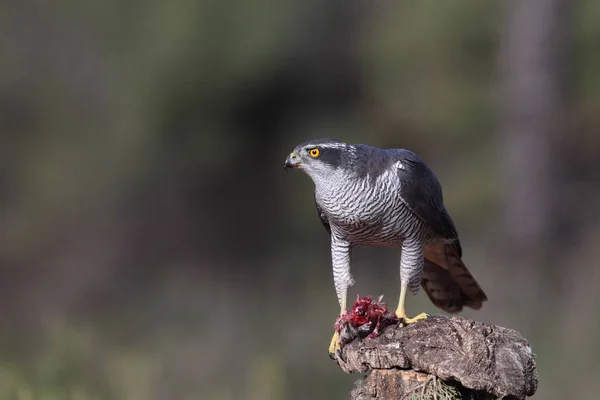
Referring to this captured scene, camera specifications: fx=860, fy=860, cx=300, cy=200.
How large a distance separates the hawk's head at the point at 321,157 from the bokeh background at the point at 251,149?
5.54 m

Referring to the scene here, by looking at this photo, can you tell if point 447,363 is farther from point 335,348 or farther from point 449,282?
point 449,282

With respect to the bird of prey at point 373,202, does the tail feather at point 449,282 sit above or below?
below

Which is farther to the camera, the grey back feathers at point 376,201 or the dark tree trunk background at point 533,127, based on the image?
the dark tree trunk background at point 533,127

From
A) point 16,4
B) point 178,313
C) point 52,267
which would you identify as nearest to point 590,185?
point 178,313

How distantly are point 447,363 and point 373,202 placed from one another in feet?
4.33

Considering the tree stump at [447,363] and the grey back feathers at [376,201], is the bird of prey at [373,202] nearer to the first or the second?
the grey back feathers at [376,201]

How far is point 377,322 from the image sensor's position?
14.2 ft

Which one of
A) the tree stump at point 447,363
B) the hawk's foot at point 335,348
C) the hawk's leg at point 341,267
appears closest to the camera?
the tree stump at point 447,363

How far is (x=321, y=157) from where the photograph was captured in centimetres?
490

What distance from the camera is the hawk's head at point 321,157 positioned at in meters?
4.88

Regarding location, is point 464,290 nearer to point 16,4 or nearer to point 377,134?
point 377,134

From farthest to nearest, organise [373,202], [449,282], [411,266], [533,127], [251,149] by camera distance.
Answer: [251,149]
[533,127]
[449,282]
[411,266]
[373,202]

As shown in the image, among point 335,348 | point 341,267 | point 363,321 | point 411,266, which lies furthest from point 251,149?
point 363,321

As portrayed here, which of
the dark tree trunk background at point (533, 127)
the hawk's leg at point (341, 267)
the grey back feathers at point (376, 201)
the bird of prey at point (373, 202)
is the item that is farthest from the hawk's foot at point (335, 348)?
the dark tree trunk background at point (533, 127)
